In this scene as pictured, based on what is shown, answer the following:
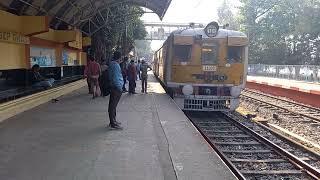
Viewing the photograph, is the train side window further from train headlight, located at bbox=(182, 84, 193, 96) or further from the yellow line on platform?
the yellow line on platform

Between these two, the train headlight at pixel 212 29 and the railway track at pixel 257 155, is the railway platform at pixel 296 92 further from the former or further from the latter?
the railway track at pixel 257 155

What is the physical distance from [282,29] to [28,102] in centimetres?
4738

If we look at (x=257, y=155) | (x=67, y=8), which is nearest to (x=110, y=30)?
(x=67, y=8)

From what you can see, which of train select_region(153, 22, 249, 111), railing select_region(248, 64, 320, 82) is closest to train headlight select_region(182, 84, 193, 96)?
train select_region(153, 22, 249, 111)

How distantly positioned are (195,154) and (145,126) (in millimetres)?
2698

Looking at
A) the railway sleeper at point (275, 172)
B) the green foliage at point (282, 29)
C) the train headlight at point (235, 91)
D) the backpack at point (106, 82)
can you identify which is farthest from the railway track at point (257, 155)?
the green foliage at point (282, 29)

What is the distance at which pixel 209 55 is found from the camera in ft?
47.8

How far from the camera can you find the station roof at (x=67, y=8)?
14.0 m

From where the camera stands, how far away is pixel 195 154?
23.7 ft

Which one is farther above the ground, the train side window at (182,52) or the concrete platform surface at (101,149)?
the train side window at (182,52)

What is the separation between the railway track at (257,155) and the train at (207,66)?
41.6 inches

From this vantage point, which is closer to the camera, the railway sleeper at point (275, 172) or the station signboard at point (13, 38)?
the railway sleeper at point (275, 172)

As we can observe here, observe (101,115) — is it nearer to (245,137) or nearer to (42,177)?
(245,137)

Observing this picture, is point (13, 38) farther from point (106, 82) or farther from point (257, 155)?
point (257, 155)
